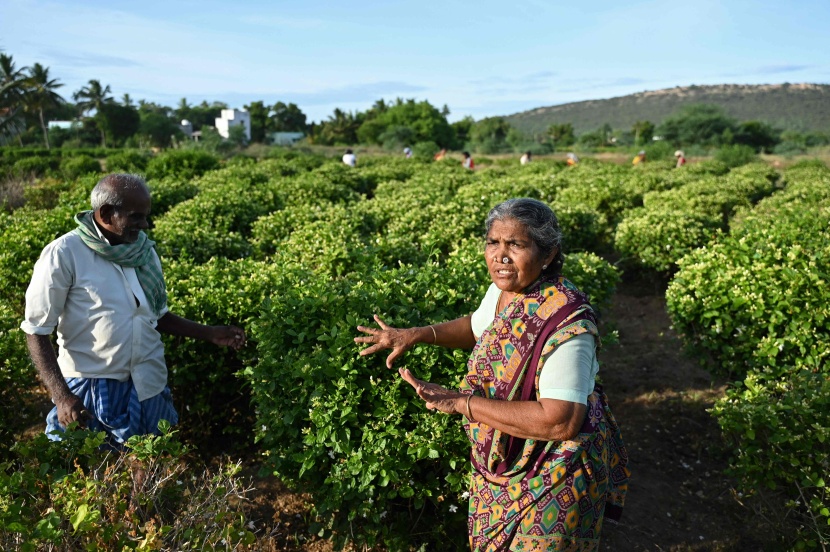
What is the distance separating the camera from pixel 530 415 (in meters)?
1.95

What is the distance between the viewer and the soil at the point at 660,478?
3.47 m

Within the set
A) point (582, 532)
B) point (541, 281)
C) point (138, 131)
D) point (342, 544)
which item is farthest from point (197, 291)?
point (138, 131)

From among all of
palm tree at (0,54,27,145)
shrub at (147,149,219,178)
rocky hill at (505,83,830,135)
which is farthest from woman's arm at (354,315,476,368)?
rocky hill at (505,83,830,135)

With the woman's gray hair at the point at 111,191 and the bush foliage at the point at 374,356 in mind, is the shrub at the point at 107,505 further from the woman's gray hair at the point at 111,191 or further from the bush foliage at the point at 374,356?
the woman's gray hair at the point at 111,191

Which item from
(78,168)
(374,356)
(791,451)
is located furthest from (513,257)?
(78,168)

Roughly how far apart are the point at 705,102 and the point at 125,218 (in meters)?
91.2

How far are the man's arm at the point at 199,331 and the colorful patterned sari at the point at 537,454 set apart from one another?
1.51m

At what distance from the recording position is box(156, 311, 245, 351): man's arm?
3.14 m

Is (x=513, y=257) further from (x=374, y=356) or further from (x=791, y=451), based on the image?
(x=791, y=451)

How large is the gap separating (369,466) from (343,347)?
54cm

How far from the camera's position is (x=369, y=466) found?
104 inches

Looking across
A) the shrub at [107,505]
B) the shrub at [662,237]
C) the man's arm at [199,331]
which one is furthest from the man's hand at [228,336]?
the shrub at [662,237]

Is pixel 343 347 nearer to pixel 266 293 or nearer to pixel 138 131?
pixel 266 293

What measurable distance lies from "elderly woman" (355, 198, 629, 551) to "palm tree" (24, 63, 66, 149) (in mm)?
57565
